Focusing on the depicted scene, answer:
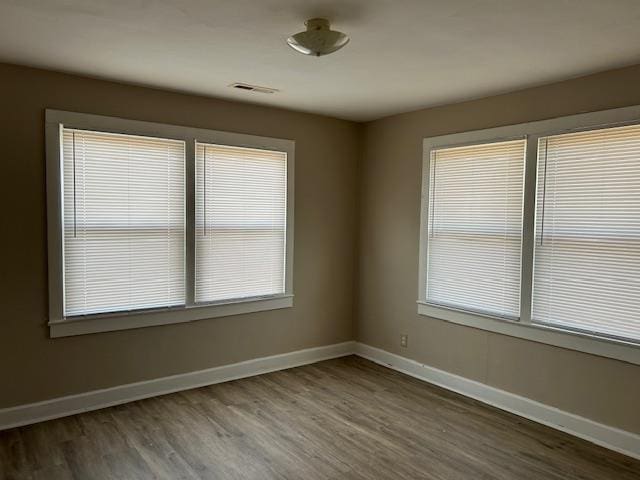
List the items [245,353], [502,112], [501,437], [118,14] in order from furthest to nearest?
1. [245,353]
2. [502,112]
3. [501,437]
4. [118,14]

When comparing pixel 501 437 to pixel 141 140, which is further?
pixel 141 140

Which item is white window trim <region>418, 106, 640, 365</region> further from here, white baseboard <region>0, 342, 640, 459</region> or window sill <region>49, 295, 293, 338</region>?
window sill <region>49, 295, 293, 338</region>

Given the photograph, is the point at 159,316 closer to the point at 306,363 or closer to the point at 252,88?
the point at 306,363

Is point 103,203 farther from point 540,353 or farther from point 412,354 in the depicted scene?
point 540,353

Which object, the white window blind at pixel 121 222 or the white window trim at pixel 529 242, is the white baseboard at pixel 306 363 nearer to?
the white window trim at pixel 529 242

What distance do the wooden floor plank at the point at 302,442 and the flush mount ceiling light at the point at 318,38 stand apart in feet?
7.94

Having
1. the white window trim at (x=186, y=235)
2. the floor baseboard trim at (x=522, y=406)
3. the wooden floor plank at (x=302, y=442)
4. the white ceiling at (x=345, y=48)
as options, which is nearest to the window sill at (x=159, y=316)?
the white window trim at (x=186, y=235)

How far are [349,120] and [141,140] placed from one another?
219 cm

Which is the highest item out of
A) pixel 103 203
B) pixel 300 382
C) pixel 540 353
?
pixel 103 203

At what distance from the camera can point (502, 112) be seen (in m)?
3.79

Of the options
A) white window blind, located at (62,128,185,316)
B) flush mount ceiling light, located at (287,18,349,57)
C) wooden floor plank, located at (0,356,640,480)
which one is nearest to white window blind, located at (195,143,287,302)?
white window blind, located at (62,128,185,316)

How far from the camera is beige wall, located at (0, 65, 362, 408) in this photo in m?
3.29

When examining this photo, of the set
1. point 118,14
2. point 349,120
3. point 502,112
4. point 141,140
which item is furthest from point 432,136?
point 118,14

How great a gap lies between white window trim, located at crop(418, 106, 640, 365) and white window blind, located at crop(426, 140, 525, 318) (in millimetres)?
54
